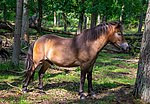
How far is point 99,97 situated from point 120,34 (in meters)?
2.04

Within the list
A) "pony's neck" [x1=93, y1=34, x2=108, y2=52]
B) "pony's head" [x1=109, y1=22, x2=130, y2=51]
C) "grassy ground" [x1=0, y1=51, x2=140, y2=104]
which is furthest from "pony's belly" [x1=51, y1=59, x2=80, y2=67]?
"pony's head" [x1=109, y1=22, x2=130, y2=51]

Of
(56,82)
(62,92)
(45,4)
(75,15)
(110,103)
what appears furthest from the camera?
(75,15)

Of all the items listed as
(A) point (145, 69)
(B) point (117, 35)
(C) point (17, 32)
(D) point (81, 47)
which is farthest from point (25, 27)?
(A) point (145, 69)

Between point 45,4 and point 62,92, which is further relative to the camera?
point 45,4

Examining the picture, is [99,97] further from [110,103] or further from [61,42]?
[61,42]

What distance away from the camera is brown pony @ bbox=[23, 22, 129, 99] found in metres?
8.46

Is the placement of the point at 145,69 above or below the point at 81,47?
below

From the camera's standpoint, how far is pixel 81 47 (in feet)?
28.0

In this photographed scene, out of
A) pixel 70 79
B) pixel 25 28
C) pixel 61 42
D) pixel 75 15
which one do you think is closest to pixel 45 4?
pixel 75 15

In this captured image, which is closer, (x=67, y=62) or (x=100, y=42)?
(x=100, y=42)

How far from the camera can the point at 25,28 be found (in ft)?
63.4

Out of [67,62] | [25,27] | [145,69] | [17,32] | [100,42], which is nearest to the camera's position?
[145,69]

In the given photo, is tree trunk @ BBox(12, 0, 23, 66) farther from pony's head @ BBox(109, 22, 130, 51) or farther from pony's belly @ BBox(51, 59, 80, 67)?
pony's head @ BBox(109, 22, 130, 51)

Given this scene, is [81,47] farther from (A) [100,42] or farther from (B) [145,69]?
(B) [145,69]
